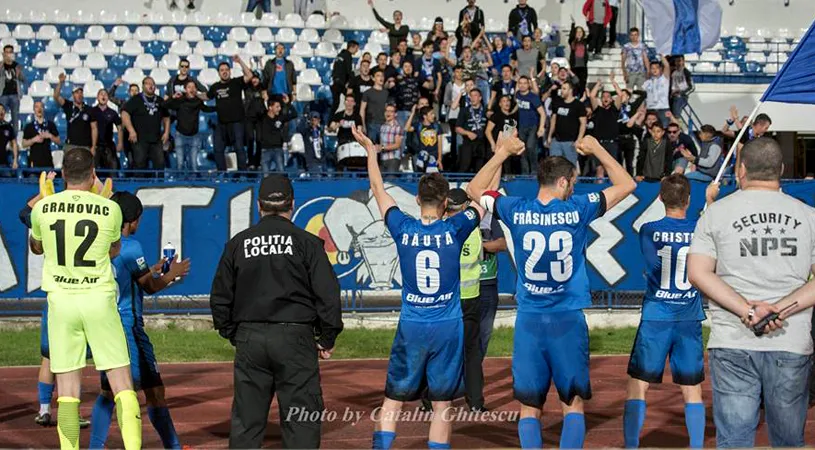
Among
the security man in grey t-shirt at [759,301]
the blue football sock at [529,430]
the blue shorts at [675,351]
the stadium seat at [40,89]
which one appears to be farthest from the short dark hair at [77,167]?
the stadium seat at [40,89]

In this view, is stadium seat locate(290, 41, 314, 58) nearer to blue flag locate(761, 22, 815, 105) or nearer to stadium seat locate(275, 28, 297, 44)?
stadium seat locate(275, 28, 297, 44)

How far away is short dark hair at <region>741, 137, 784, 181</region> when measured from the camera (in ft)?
22.6

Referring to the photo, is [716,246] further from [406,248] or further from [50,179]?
[50,179]

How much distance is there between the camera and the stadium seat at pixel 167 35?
2823cm

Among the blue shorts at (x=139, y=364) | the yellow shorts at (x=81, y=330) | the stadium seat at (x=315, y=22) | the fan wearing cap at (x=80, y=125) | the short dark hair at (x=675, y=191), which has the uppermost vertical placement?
the stadium seat at (x=315, y=22)

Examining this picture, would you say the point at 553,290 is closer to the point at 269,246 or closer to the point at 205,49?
the point at 269,246

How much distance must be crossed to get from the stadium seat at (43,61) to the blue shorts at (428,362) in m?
20.0

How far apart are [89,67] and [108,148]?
581cm

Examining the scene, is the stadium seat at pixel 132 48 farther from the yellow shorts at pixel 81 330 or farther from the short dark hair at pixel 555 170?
the short dark hair at pixel 555 170

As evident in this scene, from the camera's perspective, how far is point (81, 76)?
26.2m

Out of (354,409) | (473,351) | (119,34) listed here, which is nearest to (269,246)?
(473,351)

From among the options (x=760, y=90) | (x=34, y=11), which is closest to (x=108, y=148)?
(x=34, y=11)

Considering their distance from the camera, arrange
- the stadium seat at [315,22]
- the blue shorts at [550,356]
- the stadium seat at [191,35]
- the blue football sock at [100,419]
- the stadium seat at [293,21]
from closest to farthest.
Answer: the blue shorts at [550,356], the blue football sock at [100,419], the stadium seat at [191,35], the stadium seat at [293,21], the stadium seat at [315,22]

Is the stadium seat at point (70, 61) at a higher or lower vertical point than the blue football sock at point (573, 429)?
higher
